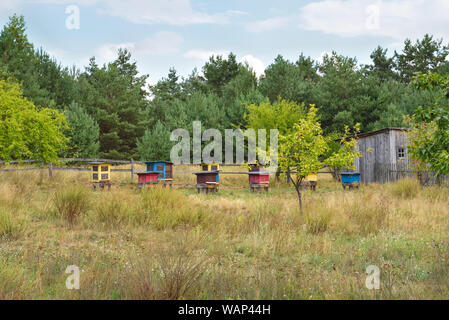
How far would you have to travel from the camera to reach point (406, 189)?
13.2 metres

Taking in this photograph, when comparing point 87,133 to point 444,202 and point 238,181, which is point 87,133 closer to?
point 238,181

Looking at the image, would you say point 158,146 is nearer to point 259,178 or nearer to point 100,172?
point 100,172

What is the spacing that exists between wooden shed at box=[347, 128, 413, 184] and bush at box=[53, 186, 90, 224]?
16.9 metres

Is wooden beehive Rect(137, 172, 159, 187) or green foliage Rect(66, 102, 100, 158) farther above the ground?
green foliage Rect(66, 102, 100, 158)

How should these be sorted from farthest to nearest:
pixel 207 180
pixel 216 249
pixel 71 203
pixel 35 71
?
pixel 35 71 → pixel 207 180 → pixel 71 203 → pixel 216 249

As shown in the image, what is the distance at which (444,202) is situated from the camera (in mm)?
10773

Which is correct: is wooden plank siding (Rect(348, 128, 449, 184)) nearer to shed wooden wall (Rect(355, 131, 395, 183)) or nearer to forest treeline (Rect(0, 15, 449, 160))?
shed wooden wall (Rect(355, 131, 395, 183))

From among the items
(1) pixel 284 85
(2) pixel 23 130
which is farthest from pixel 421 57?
(2) pixel 23 130

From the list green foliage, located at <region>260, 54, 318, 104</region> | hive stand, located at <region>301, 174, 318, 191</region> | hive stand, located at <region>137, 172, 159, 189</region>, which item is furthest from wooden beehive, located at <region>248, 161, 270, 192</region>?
green foliage, located at <region>260, 54, 318, 104</region>

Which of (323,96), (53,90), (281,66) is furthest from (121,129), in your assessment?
(323,96)

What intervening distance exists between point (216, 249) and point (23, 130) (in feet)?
43.3

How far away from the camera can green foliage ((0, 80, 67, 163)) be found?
13.8 meters

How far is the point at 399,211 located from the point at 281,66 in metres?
30.0
